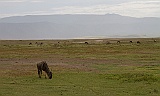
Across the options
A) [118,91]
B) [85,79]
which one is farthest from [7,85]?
[118,91]

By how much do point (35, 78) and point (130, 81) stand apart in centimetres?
794

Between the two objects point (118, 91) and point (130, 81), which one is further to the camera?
point (130, 81)

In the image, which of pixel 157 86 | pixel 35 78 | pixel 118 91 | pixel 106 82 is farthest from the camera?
pixel 35 78

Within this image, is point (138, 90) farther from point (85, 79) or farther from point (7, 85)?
point (7, 85)

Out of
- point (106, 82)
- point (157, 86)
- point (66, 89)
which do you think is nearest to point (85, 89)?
point (66, 89)

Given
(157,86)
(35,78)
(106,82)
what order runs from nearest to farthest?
(157,86)
(106,82)
(35,78)

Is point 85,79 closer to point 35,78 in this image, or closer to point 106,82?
point 106,82

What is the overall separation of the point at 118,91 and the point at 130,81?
4.40 meters

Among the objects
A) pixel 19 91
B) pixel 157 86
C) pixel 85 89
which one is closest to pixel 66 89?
pixel 85 89

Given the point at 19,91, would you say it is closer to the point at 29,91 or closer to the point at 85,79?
the point at 29,91

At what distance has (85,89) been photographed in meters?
22.4

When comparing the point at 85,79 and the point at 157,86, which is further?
the point at 85,79

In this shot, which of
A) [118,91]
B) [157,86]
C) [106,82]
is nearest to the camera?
[118,91]

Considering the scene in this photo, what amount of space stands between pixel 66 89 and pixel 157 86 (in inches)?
258
